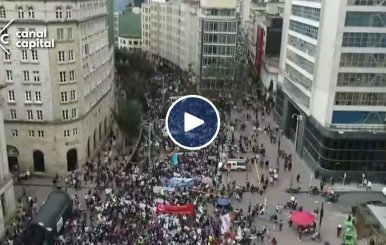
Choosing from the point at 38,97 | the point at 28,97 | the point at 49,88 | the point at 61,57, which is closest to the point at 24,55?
the point at 61,57

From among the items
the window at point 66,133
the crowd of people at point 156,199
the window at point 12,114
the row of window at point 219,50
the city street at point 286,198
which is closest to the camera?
the crowd of people at point 156,199

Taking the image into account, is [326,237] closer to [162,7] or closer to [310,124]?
[310,124]

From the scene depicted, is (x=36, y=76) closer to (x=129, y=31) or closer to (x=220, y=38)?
(x=220, y=38)

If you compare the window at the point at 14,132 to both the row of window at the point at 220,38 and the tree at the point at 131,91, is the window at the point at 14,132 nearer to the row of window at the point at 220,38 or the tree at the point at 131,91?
the tree at the point at 131,91

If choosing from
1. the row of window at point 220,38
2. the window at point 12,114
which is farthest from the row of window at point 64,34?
the row of window at point 220,38

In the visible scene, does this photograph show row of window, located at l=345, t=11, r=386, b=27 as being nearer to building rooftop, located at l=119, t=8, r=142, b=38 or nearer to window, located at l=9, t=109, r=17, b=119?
window, located at l=9, t=109, r=17, b=119

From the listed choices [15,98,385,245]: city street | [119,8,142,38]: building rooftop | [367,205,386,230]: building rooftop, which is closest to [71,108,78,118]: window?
[15,98,385,245]: city street

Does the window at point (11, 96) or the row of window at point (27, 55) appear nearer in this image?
the row of window at point (27, 55)
